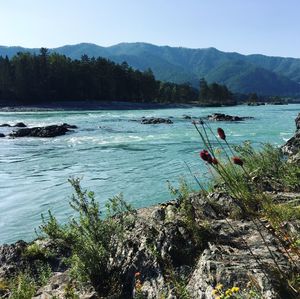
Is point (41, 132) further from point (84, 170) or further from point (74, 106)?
point (74, 106)

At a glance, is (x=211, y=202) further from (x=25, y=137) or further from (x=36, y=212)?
(x=25, y=137)

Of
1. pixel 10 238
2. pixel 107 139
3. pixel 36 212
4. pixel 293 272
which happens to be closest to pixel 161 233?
pixel 293 272

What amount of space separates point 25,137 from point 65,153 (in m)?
15.0

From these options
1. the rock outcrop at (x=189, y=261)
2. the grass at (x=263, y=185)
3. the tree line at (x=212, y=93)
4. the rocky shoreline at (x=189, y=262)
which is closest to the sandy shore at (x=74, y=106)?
the tree line at (x=212, y=93)

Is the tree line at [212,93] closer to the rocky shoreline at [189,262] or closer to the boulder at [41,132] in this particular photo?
the boulder at [41,132]

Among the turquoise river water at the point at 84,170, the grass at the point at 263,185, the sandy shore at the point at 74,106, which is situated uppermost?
the grass at the point at 263,185

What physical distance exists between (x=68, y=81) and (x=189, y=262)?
127 metres

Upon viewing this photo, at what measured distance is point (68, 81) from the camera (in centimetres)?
12825

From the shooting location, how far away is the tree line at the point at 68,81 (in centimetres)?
11981

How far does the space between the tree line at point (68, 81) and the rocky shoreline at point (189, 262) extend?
372 ft

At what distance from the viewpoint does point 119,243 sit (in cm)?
664

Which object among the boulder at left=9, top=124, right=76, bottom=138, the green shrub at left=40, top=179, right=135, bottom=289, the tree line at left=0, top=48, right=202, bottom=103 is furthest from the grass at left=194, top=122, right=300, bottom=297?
the tree line at left=0, top=48, right=202, bottom=103

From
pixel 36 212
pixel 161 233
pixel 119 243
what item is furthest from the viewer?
pixel 36 212

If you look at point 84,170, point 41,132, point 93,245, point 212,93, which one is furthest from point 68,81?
point 93,245
